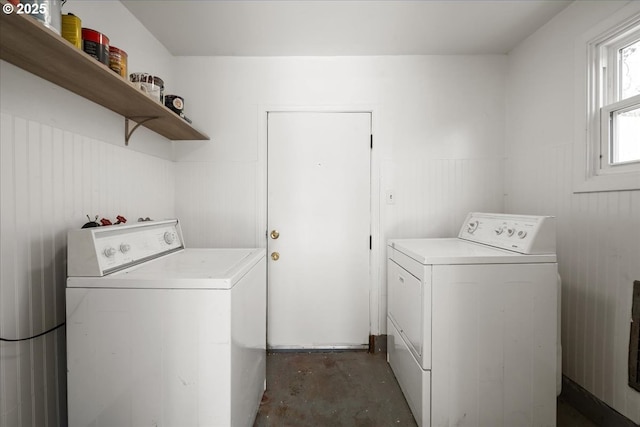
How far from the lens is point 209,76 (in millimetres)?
2033

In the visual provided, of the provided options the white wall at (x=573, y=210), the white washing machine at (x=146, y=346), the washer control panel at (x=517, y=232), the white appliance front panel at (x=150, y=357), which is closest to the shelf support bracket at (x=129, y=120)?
the white washing machine at (x=146, y=346)

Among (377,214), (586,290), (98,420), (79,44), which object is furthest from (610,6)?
(98,420)

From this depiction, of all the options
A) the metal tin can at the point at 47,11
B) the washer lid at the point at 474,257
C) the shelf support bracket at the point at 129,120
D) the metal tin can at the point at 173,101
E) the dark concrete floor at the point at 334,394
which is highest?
the metal tin can at the point at 173,101

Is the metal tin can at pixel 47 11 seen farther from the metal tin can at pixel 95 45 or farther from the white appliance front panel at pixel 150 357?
the white appliance front panel at pixel 150 357

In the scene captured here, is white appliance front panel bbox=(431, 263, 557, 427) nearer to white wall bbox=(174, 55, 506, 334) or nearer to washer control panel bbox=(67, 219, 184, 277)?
white wall bbox=(174, 55, 506, 334)

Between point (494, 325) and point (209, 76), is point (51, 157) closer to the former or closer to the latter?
point (209, 76)

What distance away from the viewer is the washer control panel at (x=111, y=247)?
0.95 m

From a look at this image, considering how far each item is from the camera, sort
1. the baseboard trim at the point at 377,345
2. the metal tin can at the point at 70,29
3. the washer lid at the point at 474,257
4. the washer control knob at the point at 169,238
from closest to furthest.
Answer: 1. the metal tin can at the point at 70,29
2. the washer lid at the point at 474,257
3. the washer control knob at the point at 169,238
4. the baseboard trim at the point at 377,345

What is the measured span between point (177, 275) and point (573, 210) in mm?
2224

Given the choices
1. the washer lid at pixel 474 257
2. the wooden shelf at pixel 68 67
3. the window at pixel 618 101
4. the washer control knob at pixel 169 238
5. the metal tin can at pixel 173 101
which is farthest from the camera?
the metal tin can at pixel 173 101

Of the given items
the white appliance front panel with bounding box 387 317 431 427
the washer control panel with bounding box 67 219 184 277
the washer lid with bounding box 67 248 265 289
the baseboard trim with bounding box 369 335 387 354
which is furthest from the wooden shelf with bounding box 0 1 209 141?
the baseboard trim with bounding box 369 335 387 354

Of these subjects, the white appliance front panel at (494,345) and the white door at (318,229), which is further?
the white door at (318,229)

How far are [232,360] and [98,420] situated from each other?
56 cm

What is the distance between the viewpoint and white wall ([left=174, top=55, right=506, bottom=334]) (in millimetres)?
2027
